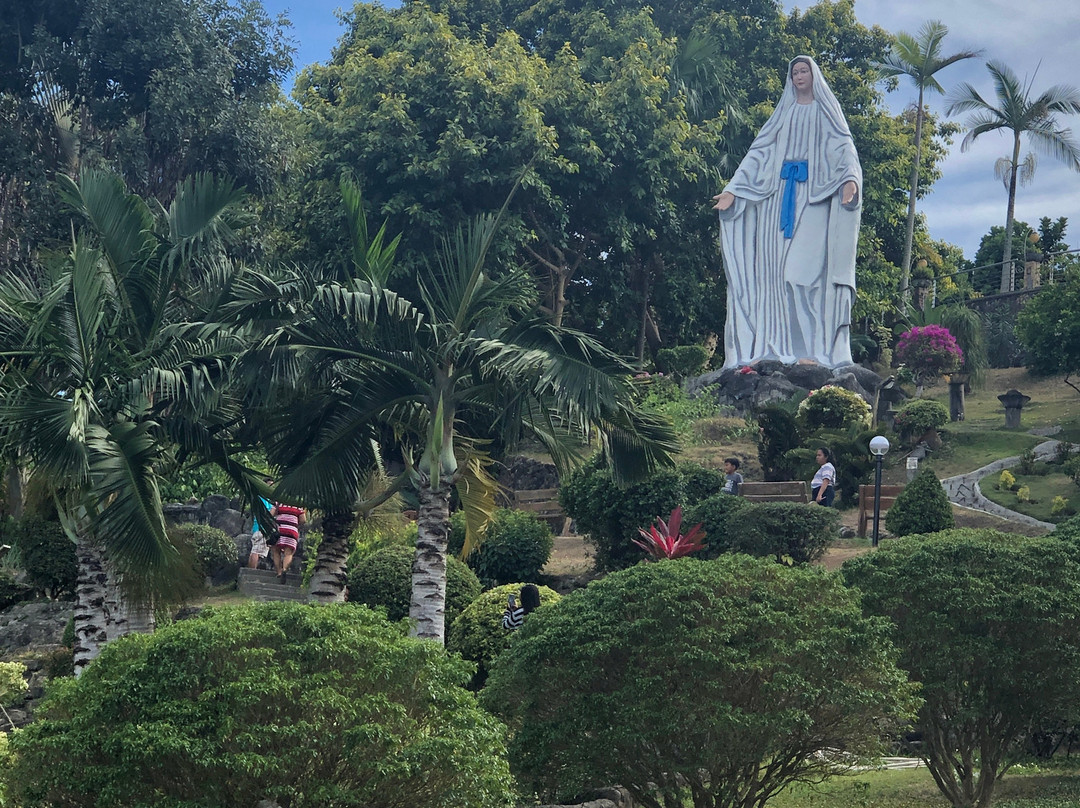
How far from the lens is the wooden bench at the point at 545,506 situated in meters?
22.0

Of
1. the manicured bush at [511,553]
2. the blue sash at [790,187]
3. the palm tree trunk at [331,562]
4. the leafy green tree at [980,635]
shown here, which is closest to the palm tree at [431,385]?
the palm tree trunk at [331,562]

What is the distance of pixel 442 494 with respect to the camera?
1255 cm

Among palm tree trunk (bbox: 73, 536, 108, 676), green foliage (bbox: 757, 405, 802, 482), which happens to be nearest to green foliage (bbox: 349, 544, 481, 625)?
palm tree trunk (bbox: 73, 536, 108, 676)

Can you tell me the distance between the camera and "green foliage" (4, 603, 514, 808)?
6.99 metres

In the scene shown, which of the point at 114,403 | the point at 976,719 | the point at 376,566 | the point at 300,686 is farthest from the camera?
the point at 376,566

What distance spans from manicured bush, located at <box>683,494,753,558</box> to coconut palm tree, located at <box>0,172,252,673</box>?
670cm

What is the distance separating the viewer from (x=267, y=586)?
1811 cm

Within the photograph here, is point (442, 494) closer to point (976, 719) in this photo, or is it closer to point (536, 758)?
point (536, 758)

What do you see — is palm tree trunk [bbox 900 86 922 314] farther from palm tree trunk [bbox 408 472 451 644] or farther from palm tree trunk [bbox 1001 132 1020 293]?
palm tree trunk [bbox 408 472 451 644]

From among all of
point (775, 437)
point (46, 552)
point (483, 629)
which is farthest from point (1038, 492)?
point (46, 552)

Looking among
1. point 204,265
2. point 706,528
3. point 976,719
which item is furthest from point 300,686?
point 706,528

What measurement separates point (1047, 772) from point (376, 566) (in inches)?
314

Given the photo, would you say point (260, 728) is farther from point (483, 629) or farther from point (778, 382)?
point (778, 382)

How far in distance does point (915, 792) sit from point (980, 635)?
212cm
